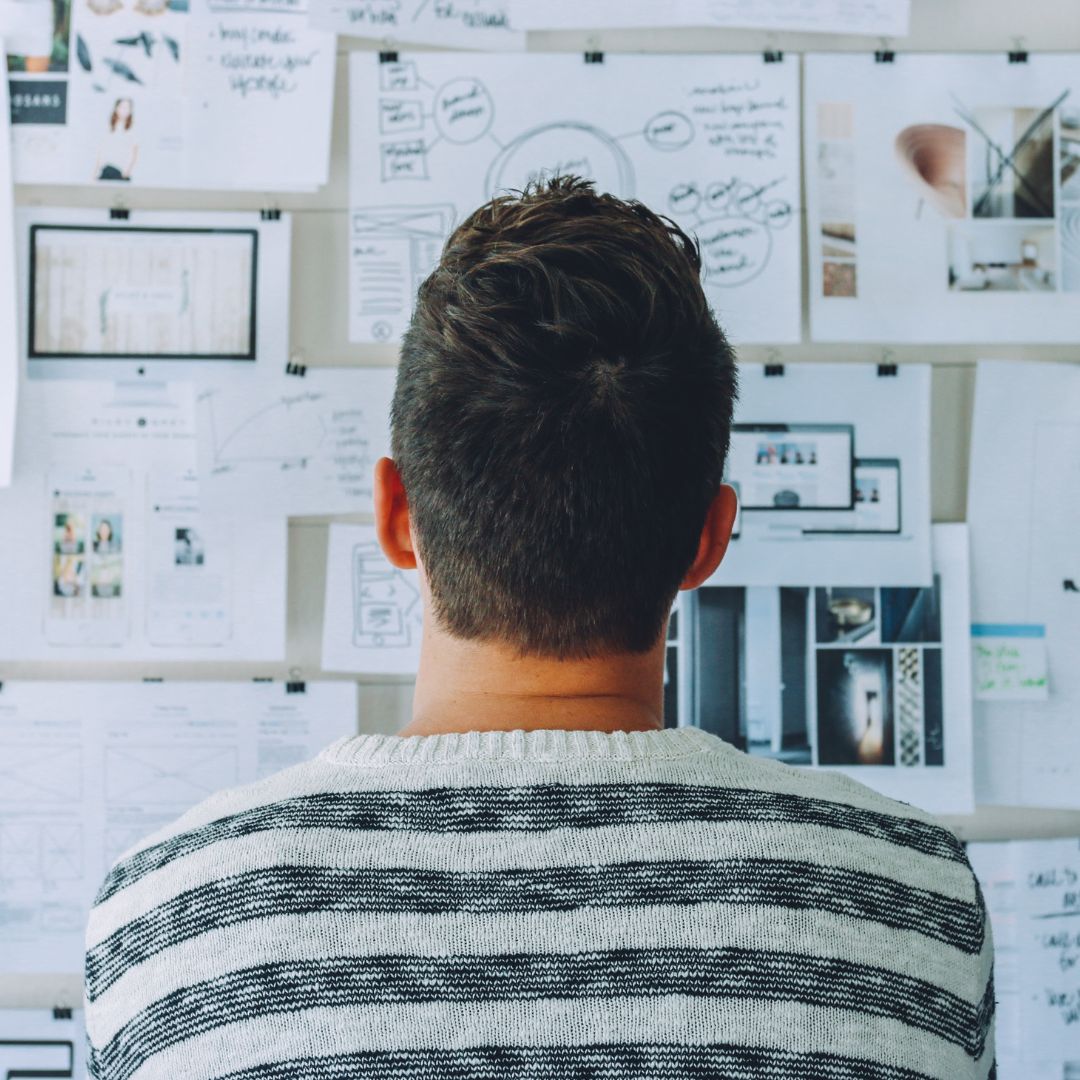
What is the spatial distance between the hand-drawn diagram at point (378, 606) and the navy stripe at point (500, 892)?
0.62 meters

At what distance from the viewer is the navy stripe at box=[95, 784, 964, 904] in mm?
517

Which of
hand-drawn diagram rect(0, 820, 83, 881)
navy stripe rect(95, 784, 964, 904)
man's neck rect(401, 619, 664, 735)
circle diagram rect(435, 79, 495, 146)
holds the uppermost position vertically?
circle diagram rect(435, 79, 495, 146)

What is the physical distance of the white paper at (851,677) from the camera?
1.16 meters

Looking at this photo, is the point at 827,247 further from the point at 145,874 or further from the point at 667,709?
the point at 145,874

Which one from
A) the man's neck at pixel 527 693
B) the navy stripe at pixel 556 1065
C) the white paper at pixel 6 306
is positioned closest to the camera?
the navy stripe at pixel 556 1065

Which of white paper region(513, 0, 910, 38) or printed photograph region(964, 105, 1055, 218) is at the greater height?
white paper region(513, 0, 910, 38)

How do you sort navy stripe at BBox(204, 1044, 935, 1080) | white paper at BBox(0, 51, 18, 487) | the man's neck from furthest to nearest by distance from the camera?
white paper at BBox(0, 51, 18, 487) → the man's neck → navy stripe at BBox(204, 1044, 935, 1080)

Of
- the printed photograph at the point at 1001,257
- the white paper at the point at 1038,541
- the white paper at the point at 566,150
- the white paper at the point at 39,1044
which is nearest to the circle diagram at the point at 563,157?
the white paper at the point at 566,150

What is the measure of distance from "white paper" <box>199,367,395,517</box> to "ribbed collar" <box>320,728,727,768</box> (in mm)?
624

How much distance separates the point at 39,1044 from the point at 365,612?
61 centimetres

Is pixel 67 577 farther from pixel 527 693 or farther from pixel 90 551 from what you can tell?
pixel 527 693

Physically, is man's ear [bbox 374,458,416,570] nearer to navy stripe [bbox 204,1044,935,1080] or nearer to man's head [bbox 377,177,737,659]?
man's head [bbox 377,177,737,659]

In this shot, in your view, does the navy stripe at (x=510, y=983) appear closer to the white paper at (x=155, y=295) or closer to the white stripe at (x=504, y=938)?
the white stripe at (x=504, y=938)

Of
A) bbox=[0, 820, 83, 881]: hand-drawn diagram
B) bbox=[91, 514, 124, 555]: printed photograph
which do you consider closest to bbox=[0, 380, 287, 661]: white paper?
bbox=[91, 514, 124, 555]: printed photograph
